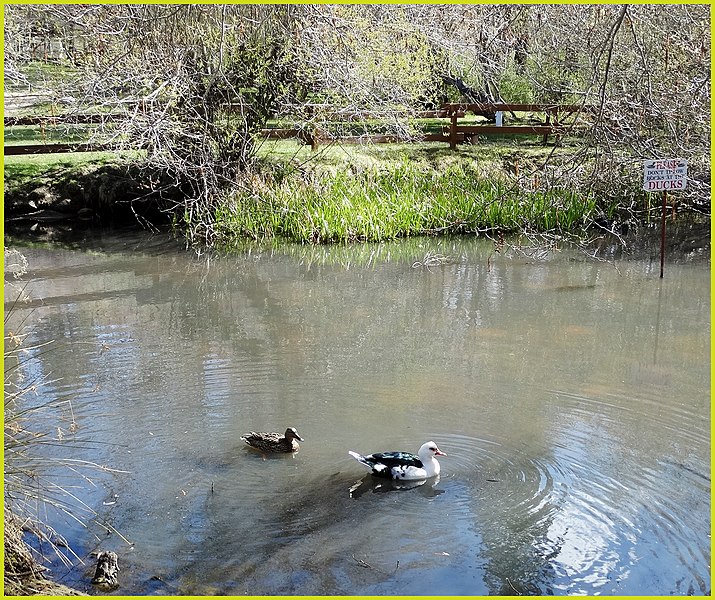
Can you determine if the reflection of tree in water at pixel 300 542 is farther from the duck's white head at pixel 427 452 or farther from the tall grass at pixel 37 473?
the tall grass at pixel 37 473

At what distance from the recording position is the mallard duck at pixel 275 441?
23.0ft

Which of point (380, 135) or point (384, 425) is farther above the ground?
point (380, 135)

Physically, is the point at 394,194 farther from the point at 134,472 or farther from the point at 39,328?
the point at 134,472

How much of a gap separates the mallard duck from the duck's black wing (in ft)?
2.41

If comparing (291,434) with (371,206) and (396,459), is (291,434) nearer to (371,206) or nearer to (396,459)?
(396,459)

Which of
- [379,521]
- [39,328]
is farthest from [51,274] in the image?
[379,521]

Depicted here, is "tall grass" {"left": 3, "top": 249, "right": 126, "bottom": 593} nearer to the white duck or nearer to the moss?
the moss

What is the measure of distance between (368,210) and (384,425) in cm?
884

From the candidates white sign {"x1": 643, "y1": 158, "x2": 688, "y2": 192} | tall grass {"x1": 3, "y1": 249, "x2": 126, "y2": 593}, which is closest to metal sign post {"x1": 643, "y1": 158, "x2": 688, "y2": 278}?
white sign {"x1": 643, "y1": 158, "x2": 688, "y2": 192}

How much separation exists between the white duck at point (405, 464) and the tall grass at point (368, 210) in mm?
9220

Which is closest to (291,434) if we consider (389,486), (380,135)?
(389,486)

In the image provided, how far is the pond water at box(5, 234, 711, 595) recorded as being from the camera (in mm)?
5512

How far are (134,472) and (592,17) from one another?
13432 millimetres

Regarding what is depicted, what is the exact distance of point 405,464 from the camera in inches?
258
